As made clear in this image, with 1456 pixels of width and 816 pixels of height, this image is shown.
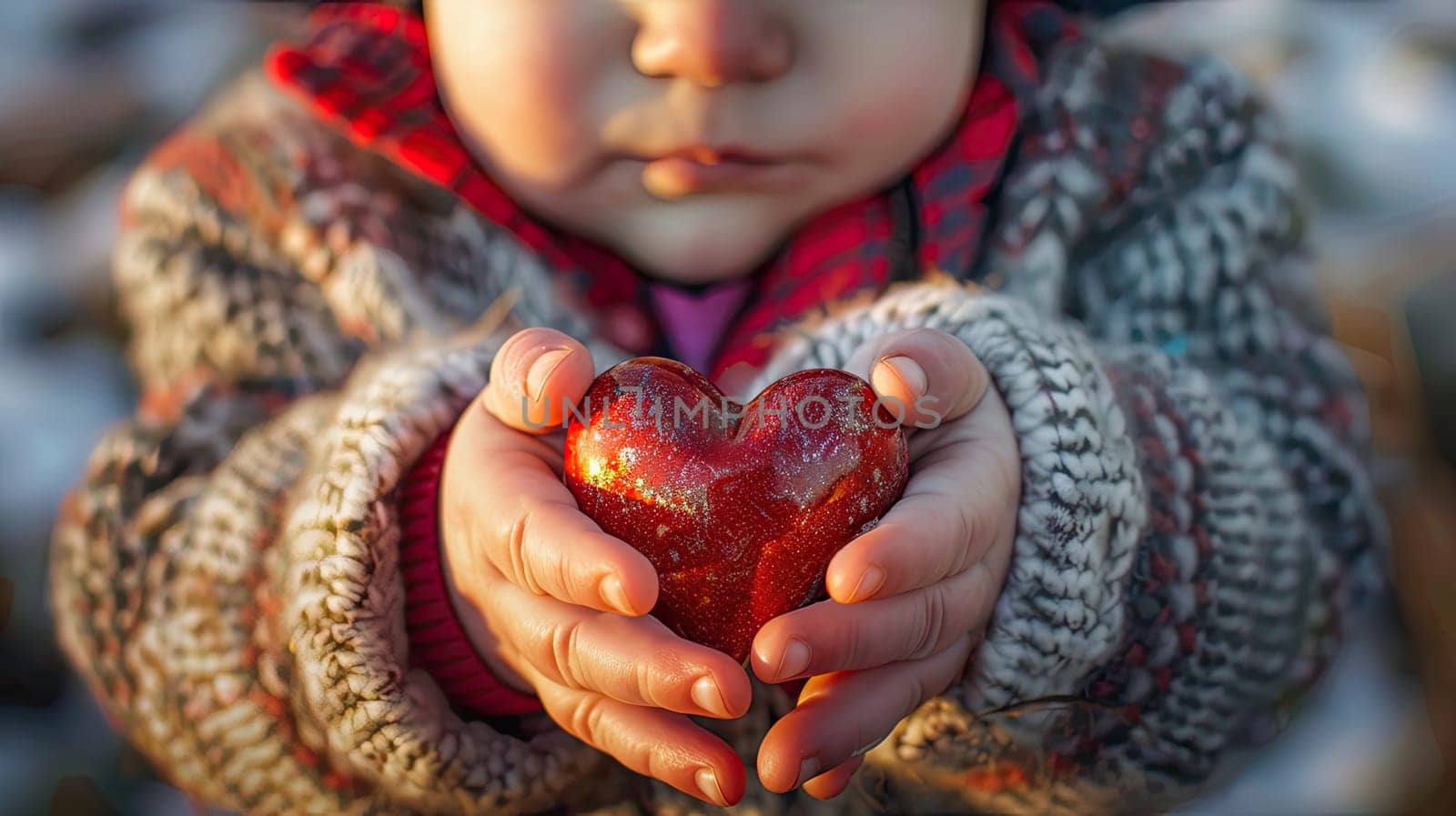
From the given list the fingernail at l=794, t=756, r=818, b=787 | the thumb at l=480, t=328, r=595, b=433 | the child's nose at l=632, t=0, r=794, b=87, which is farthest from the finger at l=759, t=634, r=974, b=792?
the child's nose at l=632, t=0, r=794, b=87

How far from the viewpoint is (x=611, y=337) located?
560 mm

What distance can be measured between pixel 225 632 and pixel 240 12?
0.50 meters

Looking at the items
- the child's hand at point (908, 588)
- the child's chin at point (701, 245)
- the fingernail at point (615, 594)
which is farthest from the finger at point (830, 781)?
the child's chin at point (701, 245)

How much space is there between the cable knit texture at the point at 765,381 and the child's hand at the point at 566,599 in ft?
0.17

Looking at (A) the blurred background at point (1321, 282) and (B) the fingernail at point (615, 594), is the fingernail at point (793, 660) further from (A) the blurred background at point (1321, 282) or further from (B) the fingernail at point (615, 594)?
(A) the blurred background at point (1321, 282)

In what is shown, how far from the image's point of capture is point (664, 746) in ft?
1.15

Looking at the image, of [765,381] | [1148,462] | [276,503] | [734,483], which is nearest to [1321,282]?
[1148,462]

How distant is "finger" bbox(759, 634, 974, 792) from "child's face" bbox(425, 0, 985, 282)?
23cm

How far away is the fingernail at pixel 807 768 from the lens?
336 millimetres

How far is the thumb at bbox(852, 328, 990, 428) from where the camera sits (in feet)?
1.16

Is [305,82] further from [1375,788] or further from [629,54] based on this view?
[1375,788]

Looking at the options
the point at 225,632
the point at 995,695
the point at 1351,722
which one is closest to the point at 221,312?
the point at 225,632

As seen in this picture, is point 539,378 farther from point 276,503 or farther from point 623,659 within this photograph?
point 276,503

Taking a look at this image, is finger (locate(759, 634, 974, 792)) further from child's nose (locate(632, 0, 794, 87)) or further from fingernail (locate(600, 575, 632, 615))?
child's nose (locate(632, 0, 794, 87))
